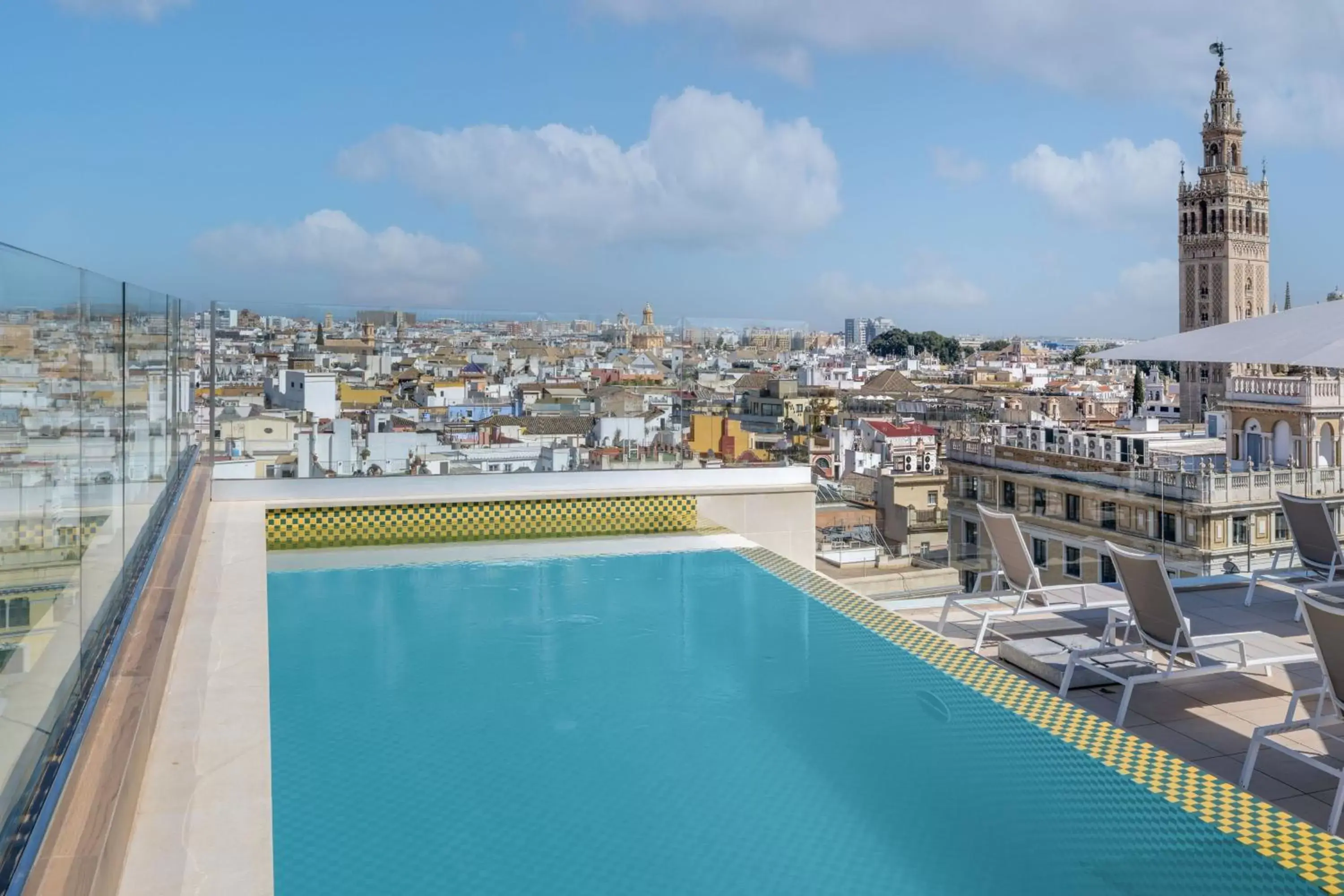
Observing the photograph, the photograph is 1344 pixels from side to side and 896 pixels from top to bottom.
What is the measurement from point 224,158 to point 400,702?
2960 centimetres

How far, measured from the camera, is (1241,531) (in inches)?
404

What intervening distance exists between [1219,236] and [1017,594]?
3001 inches

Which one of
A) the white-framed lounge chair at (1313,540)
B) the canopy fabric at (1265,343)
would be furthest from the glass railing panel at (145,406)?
the white-framed lounge chair at (1313,540)

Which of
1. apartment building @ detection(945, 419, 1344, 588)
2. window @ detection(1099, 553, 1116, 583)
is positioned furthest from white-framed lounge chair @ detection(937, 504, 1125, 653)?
window @ detection(1099, 553, 1116, 583)

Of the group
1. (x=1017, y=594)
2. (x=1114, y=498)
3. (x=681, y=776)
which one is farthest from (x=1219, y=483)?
(x=681, y=776)

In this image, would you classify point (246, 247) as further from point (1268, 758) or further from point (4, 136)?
point (1268, 758)

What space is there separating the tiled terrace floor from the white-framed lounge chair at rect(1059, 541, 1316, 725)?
0.10 metres

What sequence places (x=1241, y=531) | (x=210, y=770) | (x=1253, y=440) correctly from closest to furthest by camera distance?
(x=210, y=770) < (x=1241, y=531) < (x=1253, y=440)

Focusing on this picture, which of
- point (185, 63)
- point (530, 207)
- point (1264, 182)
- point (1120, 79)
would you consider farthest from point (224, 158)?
point (1264, 182)

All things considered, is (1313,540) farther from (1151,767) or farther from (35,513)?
(35,513)

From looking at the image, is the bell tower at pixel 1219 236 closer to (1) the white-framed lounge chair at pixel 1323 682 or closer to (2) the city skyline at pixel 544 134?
(2) the city skyline at pixel 544 134

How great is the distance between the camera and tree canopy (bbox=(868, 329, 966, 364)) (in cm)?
13225

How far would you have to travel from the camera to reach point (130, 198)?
2608 cm

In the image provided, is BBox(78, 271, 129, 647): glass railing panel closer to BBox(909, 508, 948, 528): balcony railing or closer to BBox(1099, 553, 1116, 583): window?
BBox(1099, 553, 1116, 583): window
